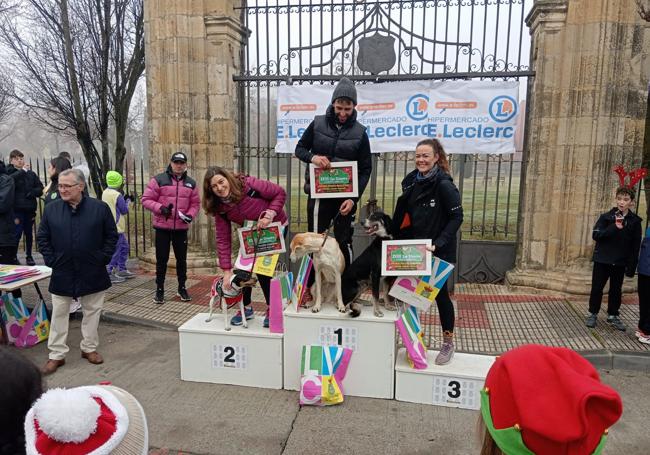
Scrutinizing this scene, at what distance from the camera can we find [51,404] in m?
1.17

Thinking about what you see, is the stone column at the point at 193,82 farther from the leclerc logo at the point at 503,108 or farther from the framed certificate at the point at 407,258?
the framed certificate at the point at 407,258

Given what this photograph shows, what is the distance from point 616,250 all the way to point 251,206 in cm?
399

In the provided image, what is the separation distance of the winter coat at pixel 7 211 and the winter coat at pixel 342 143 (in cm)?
456

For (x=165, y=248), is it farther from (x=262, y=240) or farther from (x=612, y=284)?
(x=612, y=284)

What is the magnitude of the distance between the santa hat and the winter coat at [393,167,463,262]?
9.03 ft

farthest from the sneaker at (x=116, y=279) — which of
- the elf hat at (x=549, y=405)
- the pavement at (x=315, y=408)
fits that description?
the elf hat at (x=549, y=405)

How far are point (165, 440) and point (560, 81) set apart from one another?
6.39 m

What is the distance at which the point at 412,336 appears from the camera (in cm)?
374

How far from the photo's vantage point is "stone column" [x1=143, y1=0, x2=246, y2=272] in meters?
7.12

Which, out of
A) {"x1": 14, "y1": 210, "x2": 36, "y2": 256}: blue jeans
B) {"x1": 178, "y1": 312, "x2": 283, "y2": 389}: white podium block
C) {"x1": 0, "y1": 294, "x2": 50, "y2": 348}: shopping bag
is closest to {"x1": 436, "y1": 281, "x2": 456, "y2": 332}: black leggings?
{"x1": 178, "y1": 312, "x2": 283, "y2": 389}: white podium block

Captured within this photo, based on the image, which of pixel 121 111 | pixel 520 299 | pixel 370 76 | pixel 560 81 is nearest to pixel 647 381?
pixel 520 299

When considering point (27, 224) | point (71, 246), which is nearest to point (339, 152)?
point (71, 246)

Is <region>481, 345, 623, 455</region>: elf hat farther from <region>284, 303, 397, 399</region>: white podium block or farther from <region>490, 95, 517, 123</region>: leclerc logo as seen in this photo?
<region>490, 95, 517, 123</region>: leclerc logo

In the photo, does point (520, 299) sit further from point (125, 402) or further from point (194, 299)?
point (125, 402)
